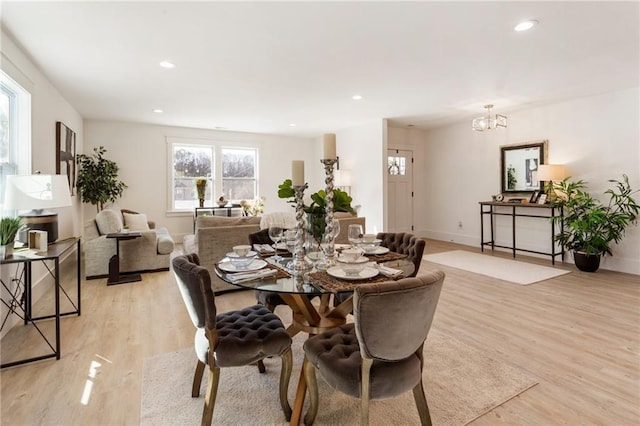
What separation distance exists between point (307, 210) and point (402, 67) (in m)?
2.36

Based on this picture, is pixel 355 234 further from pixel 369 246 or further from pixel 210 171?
pixel 210 171

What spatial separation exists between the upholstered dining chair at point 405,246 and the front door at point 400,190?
4869 millimetres

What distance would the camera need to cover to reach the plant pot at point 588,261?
15.2ft

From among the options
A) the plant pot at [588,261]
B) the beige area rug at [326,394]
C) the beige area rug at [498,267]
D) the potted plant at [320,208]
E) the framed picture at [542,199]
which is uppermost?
the framed picture at [542,199]

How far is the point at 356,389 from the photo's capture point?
4.67 ft

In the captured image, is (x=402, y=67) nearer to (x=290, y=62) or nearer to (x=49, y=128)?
(x=290, y=62)

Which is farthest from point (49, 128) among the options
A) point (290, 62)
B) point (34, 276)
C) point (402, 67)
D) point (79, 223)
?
point (402, 67)

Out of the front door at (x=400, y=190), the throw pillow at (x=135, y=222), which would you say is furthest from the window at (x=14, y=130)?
the front door at (x=400, y=190)

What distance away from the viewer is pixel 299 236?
1.98 meters

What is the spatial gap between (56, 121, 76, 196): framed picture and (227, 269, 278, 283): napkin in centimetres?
392

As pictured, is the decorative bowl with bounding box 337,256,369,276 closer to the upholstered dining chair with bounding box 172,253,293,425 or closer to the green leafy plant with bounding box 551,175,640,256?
the upholstered dining chair with bounding box 172,253,293,425

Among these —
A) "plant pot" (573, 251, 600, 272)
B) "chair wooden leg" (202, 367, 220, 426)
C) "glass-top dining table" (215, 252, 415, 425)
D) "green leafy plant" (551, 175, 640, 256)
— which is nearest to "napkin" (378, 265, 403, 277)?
"glass-top dining table" (215, 252, 415, 425)

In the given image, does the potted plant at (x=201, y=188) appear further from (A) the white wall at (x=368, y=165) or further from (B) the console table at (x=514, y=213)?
(B) the console table at (x=514, y=213)

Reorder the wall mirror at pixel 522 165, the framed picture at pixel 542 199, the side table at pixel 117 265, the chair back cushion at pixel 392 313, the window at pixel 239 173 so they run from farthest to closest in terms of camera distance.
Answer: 1. the window at pixel 239 173
2. the wall mirror at pixel 522 165
3. the framed picture at pixel 542 199
4. the side table at pixel 117 265
5. the chair back cushion at pixel 392 313
